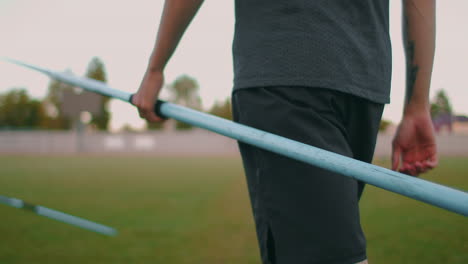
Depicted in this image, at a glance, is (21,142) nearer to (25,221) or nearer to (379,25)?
(25,221)

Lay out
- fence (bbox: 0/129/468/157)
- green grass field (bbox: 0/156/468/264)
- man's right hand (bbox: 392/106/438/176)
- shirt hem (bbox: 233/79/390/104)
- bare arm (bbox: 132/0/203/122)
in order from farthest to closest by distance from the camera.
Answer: fence (bbox: 0/129/468/157)
green grass field (bbox: 0/156/468/264)
man's right hand (bbox: 392/106/438/176)
bare arm (bbox: 132/0/203/122)
shirt hem (bbox: 233/79/390/104)

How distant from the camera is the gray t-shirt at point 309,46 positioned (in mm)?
748

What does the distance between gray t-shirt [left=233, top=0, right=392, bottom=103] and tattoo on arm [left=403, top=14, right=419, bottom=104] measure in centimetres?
→ 17

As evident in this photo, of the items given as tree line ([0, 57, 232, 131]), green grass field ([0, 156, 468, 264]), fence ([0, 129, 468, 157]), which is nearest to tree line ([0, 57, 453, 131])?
A: tree line ([0, 57, 232, 131])

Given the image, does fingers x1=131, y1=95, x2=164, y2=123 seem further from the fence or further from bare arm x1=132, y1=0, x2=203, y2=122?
the fence

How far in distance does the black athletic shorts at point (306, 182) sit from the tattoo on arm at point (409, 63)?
230mm

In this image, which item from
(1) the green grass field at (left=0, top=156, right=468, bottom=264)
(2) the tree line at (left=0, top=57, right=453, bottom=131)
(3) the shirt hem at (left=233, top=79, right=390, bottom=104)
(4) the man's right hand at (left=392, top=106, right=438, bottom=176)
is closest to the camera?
(3) the shirt hem at (left=233, top=79, right=390, bottom=104)

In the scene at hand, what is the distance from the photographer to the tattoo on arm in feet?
3.11

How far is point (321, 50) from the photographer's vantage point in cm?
75

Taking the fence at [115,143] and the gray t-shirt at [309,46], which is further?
the fence at [115,143]

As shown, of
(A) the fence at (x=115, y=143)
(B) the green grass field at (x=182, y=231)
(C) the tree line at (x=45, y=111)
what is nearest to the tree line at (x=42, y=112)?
(C) the tree line at (x=45, y=111)

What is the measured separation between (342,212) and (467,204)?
20 centimetres

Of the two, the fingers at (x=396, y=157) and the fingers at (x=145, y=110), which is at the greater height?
the fingers at (x=145, y=110)

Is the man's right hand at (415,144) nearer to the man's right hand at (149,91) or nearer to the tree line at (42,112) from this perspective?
the man's right hand at (149,91)
